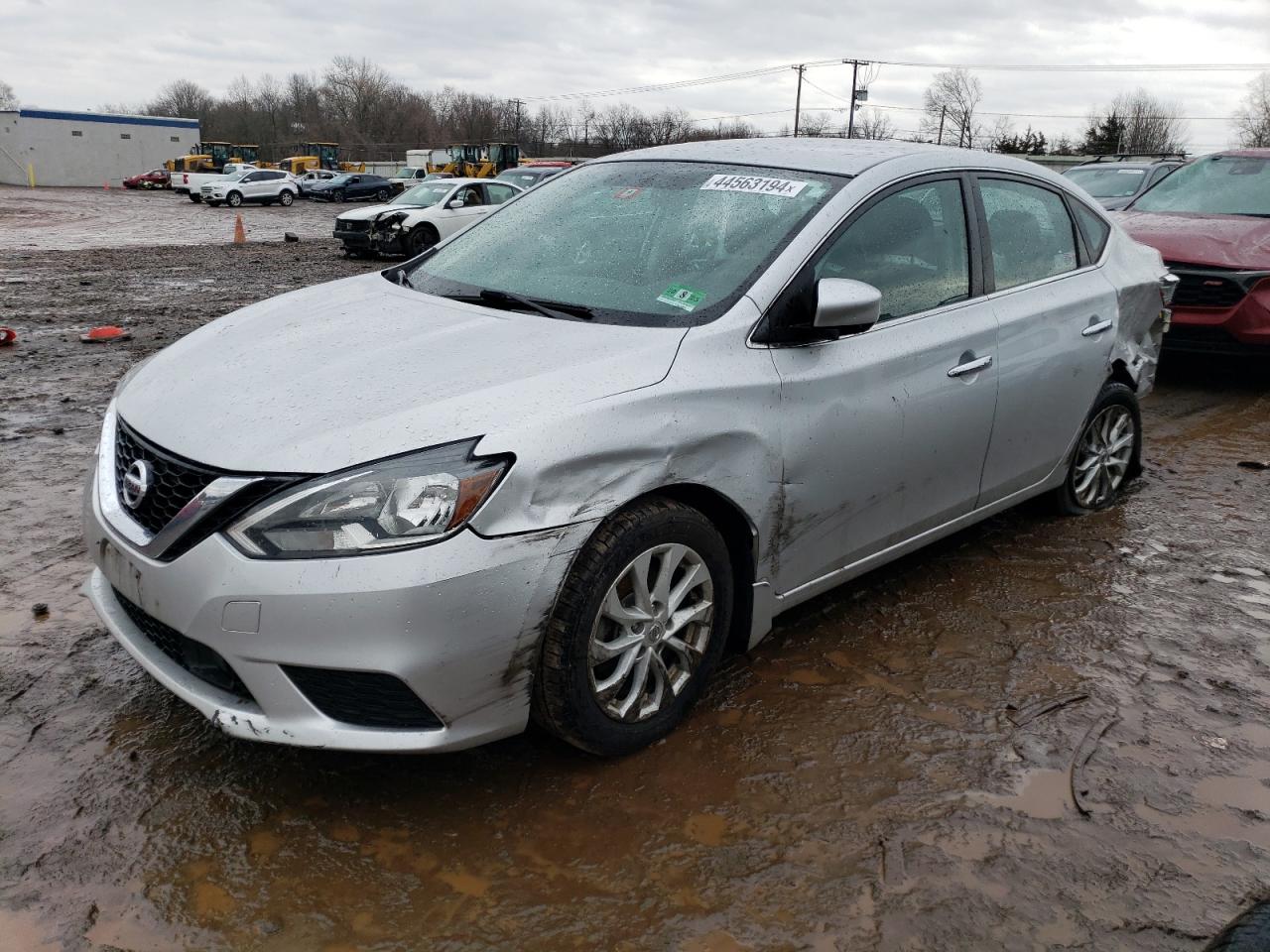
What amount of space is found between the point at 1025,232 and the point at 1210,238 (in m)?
4.46

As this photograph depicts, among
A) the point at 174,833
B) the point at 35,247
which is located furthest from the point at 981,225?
the point at 35,247

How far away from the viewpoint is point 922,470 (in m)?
3.60

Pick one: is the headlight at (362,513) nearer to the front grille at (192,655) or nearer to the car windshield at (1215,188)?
the front grille at (192,655)

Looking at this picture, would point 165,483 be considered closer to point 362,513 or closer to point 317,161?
point 362,513

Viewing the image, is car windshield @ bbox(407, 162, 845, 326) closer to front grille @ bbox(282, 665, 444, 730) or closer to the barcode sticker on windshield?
the barcode sticker on windshield

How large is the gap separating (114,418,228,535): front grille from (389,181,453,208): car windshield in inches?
689

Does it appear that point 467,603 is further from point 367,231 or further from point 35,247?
point 35,247

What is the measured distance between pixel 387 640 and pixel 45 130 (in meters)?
71.6

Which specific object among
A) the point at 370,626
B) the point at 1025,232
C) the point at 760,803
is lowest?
the point at 760,803

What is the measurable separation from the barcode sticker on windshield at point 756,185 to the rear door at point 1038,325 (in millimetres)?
919

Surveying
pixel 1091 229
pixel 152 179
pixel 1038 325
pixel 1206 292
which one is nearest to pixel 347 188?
pixel 152 179

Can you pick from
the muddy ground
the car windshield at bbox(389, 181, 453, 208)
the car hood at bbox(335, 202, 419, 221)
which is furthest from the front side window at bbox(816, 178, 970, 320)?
the car windshield at bbox(389, 181, 453, 208)

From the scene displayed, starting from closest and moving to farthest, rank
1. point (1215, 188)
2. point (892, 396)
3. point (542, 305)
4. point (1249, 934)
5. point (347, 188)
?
point (1249, 934)
point (542, 305)
point (892, 396)
point (1215, 188)
point (347, 188)

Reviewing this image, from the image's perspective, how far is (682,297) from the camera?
3160mm
